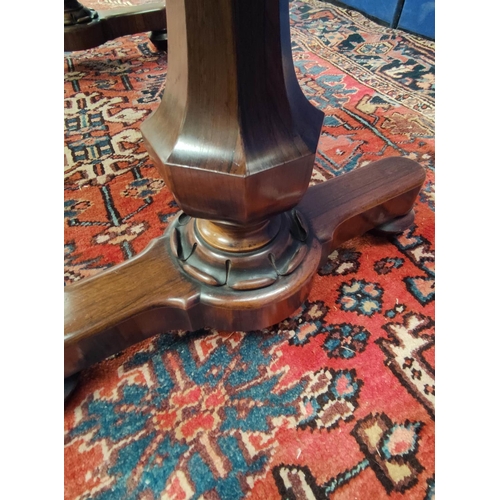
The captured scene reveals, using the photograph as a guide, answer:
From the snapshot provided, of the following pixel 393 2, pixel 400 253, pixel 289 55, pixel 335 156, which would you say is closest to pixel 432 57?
pixel 393 2

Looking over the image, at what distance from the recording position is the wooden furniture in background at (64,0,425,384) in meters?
0.41

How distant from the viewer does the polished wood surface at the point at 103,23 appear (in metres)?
1.39

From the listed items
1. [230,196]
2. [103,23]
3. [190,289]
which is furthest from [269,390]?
[103,23]

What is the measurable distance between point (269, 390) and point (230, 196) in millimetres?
293

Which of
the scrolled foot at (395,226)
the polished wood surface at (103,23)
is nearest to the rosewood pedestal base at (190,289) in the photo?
the scrolled foot at (395,226)

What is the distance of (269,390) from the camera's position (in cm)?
57

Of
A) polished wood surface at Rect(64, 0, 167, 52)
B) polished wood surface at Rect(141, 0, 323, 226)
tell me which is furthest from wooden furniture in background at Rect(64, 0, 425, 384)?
polished wood surface at Rect(64, 0, 167, 52)

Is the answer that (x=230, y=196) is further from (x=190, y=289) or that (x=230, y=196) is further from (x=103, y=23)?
(x=103, y=23)

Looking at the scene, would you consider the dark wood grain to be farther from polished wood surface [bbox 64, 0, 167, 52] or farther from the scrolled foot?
polished wood surface [bbox 64, 0, 167, 52]

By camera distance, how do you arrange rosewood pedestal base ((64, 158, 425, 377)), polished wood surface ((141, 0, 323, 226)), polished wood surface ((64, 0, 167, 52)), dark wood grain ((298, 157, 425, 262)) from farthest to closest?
polished wood surface ((64, 0, 167, 52)) → dark wood grain ((298, 157, 425, 262)) → rosewood pedestal base ((64, 158, 425, 377)) → polished wood surface ((141, 0, 323, 226))

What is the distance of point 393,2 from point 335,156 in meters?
1.20

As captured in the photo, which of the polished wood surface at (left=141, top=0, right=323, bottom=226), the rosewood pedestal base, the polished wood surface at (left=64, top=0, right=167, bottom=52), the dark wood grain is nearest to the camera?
the polished wood surface at (left=141, top=0, right=323, bottom=226)

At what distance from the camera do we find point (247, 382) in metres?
0.58

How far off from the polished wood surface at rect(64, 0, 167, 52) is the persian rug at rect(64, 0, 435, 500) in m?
0.75
